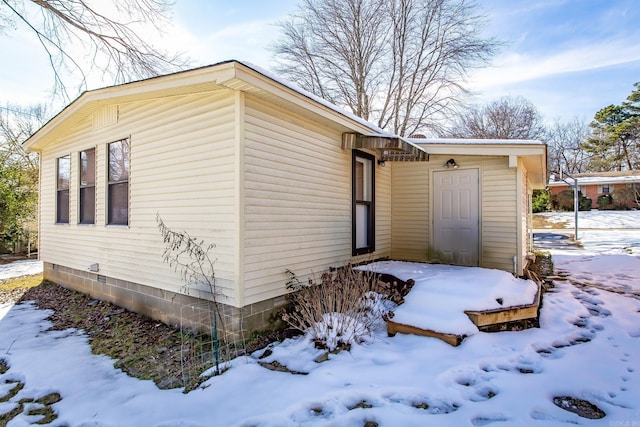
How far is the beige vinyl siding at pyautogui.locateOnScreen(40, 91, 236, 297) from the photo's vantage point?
4.14 meters

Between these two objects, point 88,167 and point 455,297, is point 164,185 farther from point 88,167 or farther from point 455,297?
point 455,297

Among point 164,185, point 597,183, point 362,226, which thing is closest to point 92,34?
point 164,185

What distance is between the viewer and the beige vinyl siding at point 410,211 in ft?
24.1

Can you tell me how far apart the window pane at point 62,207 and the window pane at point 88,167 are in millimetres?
958

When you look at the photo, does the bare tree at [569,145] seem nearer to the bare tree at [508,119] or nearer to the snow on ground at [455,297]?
the bare tree at [508,119]

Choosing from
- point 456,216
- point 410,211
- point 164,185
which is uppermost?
point 164,185

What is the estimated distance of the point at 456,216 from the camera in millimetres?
6992

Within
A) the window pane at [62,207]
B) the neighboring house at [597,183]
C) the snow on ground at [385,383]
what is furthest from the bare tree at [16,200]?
the neighboring house at [597,183]

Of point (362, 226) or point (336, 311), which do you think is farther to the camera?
point (362, 226)

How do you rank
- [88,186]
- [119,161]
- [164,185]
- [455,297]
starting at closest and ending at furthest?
[455,297] < [164,185] < [119,161] < [88,186]

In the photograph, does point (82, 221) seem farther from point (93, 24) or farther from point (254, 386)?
point (254, 386)

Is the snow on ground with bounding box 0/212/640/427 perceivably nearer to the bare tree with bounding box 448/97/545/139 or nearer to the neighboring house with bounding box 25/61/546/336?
the neighboring house with bounding box 25/61/546/336

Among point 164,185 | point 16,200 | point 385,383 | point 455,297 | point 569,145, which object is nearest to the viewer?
point 385,383

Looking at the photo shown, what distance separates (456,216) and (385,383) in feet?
15.8
